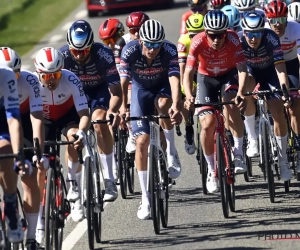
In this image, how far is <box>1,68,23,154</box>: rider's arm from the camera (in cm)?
862

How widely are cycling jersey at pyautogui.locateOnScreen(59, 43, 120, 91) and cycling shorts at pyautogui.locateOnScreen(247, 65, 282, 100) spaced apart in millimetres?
1897

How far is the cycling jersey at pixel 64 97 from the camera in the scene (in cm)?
1059

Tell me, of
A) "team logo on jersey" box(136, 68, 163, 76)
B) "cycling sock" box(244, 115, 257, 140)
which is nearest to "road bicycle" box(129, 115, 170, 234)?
"team logo on jersey" box(136, 68, 163, 76)

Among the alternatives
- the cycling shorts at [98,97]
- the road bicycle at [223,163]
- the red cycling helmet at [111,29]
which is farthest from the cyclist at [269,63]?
the red cycling helmet at [111,29]

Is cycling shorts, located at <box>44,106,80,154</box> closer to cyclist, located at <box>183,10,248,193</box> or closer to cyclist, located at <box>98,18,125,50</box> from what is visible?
cyclist, located at <box>183,10,248,193</box>

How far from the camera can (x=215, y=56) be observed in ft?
40.1

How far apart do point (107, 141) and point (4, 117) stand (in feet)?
8.64

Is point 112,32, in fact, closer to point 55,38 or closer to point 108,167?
point 108,167

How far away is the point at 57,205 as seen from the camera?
32.6 ft

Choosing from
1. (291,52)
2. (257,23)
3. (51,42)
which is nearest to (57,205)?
(257,23)

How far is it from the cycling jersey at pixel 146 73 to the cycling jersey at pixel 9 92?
3.21 metres

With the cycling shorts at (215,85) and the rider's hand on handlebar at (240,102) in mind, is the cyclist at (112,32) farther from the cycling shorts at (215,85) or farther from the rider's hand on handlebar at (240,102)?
the rider's hand on handlebar at (240,102)

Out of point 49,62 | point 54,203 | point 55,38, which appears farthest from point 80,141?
point 55,38

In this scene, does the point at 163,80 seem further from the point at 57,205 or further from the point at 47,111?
the point at 57,205
